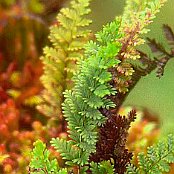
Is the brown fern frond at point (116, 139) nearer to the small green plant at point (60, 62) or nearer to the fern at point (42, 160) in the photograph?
the fern at point (42, 160)

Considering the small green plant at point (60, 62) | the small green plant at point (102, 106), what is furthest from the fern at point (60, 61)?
the small green plant at point (102, 106)

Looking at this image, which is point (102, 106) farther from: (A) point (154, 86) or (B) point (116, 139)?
(A) point (154, 86)

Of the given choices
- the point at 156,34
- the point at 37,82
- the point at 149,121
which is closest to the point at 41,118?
the point at 37,82

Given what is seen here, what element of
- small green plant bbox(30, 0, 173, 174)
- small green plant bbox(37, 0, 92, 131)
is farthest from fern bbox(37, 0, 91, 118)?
small green plant bbox(30, 0, 173, 174)

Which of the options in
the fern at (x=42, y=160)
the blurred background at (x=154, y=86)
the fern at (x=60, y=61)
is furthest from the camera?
the blurred background at (x=154, y=86)

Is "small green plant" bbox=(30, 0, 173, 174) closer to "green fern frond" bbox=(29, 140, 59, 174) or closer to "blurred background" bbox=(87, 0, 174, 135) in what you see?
"green fern frond" bbox=(29, 140, 59, 174)

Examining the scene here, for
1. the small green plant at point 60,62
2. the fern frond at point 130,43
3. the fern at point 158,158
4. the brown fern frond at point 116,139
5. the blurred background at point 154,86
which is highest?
the blurred background at point 154,86

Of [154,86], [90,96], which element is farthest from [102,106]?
[154,86]

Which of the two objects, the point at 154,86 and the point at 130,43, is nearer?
the point at 130,43
